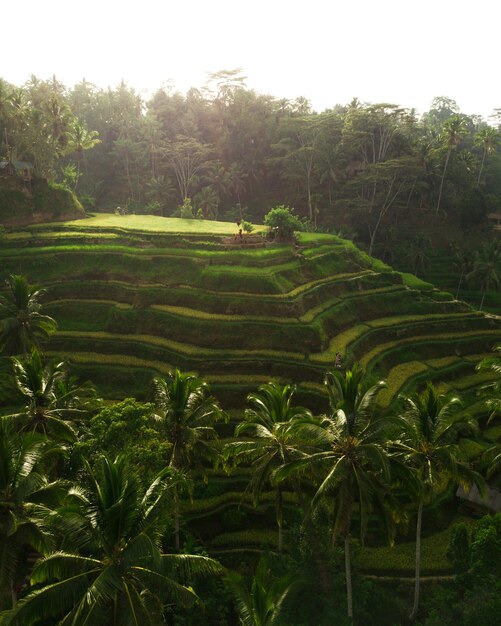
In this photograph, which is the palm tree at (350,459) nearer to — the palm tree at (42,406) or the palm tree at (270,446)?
the palm tree at (270,446)

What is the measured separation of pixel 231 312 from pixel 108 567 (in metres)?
22.7

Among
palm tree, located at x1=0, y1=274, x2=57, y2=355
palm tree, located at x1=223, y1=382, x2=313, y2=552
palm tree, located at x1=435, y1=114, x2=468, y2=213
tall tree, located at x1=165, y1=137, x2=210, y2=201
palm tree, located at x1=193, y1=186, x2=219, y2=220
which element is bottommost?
palm tree, located at x1=223, y1=382, x2=313, y2=552

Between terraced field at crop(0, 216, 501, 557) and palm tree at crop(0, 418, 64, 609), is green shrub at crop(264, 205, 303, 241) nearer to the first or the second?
terraced field at crop(0, 216, 501, 557)

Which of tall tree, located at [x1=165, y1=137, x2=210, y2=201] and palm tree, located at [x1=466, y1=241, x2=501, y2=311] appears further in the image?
tall tree, located at [x1=165, y1=137, x2=210, y2=201]

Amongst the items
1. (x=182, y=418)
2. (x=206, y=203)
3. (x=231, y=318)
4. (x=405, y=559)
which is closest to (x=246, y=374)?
(x=231, y=318)

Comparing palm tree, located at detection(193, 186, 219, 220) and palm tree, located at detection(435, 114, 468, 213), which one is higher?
palm tree, located at detection(435, 114, 468, 213)

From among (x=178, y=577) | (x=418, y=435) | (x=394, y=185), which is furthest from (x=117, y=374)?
(x=394, y=185)

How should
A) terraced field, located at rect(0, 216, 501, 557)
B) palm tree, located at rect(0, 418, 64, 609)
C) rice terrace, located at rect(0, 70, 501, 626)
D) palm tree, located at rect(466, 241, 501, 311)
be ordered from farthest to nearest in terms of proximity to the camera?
1. palm tree, located at rect(466, 241, 501, 311)
2. terraced field, located at rect(0, 216, 501, 557)
3. rice terrace, located at rect(0, 70, 501, 626)
4. palm tree, located at rect(0, 418, 64, 609)

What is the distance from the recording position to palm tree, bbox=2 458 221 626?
9.33 metres

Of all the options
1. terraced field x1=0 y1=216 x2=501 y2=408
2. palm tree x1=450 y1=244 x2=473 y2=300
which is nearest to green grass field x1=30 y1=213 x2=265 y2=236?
terraced field x1=0 y1=216 x2=501 y2=408

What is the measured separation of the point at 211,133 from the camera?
241 feet

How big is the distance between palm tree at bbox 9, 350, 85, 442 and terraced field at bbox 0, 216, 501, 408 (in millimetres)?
9011

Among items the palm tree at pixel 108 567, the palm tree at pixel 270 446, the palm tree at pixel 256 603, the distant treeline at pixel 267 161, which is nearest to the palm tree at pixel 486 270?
the distant treeline at pixel 267 161

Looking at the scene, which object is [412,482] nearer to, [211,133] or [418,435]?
[418,435]
